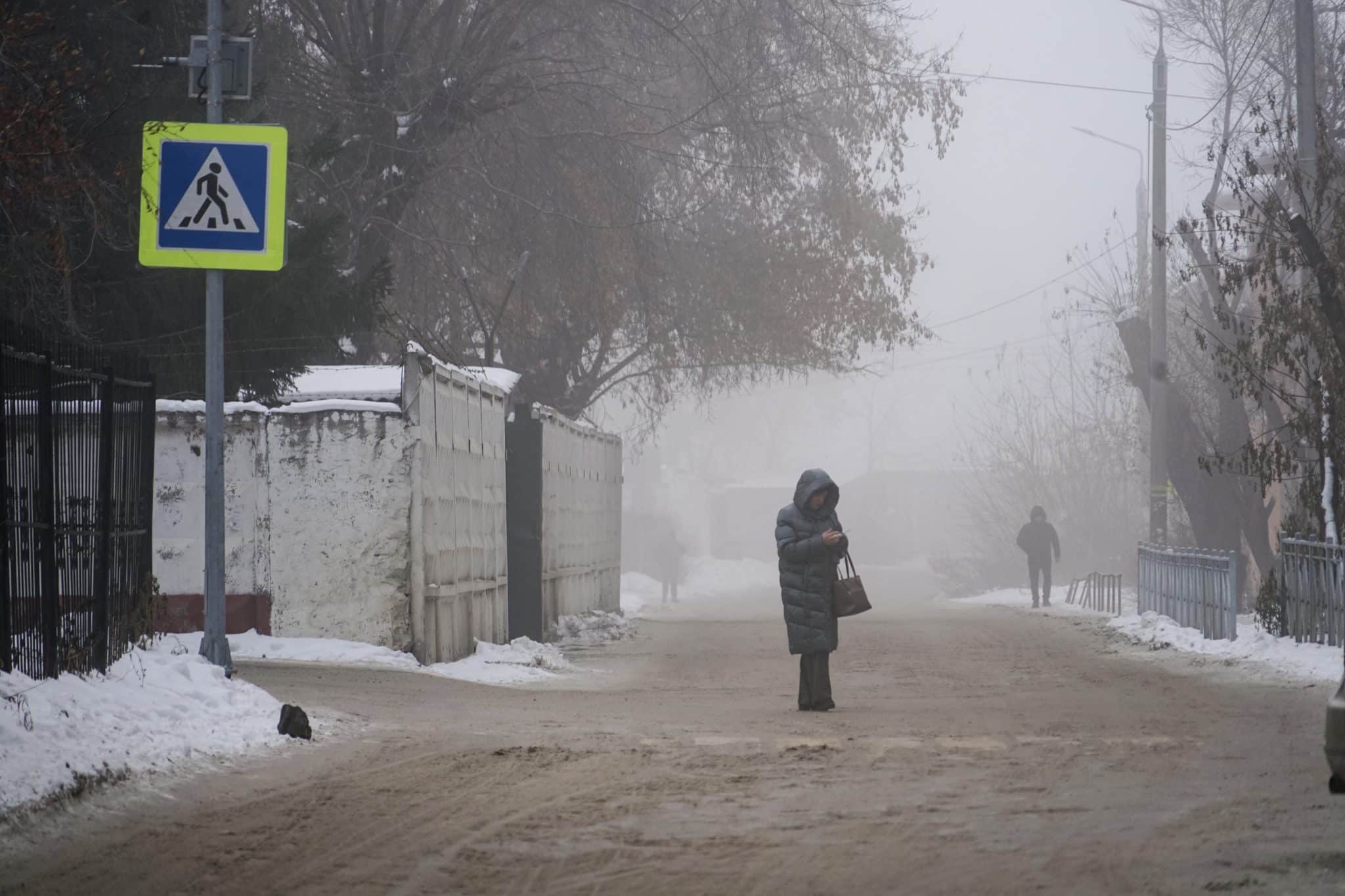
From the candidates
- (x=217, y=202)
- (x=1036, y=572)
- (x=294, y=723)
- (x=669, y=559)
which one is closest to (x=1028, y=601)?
(x=1036, y=572)

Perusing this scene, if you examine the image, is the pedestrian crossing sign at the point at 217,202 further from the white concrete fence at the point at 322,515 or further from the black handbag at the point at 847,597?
the white concrete fence at the point at 322,515

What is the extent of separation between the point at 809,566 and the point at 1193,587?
9564 mm

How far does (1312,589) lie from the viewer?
1697 cm

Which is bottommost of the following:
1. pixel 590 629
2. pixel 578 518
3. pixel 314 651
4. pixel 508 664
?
pixel 590 629

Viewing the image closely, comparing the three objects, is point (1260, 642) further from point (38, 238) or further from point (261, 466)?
point (38, 238)

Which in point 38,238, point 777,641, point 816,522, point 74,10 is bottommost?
point 777,641

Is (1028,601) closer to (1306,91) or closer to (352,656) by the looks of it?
(1306,91)

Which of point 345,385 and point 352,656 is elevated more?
point 345,385

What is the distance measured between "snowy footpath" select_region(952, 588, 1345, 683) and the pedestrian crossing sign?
9401 mm

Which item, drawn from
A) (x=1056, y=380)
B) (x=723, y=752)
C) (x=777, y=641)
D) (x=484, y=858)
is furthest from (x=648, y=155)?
(x=1056, y=380)

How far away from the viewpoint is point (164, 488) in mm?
16375

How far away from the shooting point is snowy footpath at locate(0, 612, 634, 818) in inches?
307

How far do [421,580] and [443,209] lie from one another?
9.32 metres

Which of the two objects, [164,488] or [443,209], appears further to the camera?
[443,209]
